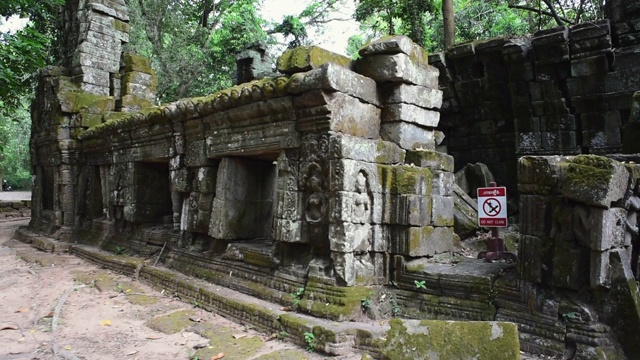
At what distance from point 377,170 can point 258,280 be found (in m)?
2.02

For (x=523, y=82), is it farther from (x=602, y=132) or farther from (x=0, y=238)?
(x=0, y=238)

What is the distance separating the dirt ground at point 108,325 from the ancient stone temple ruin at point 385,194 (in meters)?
0.28

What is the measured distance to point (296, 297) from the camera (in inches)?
193

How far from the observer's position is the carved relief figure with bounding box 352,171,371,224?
4770 millimetres

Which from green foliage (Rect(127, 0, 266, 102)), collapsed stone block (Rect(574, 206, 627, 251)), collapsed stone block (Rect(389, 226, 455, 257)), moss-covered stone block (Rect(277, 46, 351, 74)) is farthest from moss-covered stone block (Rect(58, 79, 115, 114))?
collapsed stone block (Rect(574, 206, 627, 251))

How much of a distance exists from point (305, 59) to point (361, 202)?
168cm

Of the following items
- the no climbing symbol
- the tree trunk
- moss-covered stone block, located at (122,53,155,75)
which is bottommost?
the no climbing symbol

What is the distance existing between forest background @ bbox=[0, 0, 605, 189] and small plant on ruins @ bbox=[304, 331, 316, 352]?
8.58m

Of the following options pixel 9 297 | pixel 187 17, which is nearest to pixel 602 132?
pixel 9 297

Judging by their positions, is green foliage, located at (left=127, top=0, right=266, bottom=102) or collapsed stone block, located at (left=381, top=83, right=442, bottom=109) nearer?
collapsed stone block, located at (left=381, top=83, right=442, bottom=109)

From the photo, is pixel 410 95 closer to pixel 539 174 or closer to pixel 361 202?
pixel 361 202

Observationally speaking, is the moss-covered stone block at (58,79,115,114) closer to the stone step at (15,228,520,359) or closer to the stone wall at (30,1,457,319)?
the stone wall at (30,1,457,319)

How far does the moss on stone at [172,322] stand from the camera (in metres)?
5.15

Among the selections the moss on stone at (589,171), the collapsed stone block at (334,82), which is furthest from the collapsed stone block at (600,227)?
the collapsed stone block at (334,82)
